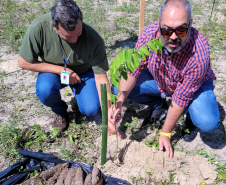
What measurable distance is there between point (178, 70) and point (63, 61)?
108 cm

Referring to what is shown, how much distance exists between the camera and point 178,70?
2203 mm

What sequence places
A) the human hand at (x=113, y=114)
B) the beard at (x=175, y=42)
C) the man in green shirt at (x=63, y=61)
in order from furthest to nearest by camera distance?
1. the man in green shirt at (x=63, y=61)
2. the human hand at (x=113, y=114)
3. the beard at (x=175, y=42)

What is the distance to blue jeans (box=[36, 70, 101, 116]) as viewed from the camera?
253 centimetres

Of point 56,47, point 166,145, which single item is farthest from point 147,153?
point 56,47

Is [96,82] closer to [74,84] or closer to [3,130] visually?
[74,84]

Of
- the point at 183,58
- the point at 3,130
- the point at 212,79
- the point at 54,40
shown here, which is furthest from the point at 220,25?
the point at 3,130

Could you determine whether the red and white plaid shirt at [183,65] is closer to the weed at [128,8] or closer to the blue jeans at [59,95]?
the blue jeans at [59,95]

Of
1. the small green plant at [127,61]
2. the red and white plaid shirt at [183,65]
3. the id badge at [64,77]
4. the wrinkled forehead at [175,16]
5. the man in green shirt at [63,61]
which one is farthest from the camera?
the id badge at [64,77]

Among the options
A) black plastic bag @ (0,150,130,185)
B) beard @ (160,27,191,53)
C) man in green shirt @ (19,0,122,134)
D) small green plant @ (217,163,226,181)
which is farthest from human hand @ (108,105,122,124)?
small green plant @ (217,163,226,181)

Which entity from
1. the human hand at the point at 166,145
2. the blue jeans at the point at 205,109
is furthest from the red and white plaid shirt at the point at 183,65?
the human hand at the point at 166,145

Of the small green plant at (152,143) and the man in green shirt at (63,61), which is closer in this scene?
the man in green shirt at (63,61)

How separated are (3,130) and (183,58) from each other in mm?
1800

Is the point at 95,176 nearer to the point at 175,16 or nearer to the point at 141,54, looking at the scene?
the point at 141,54

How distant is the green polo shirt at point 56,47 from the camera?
7.62 feet
